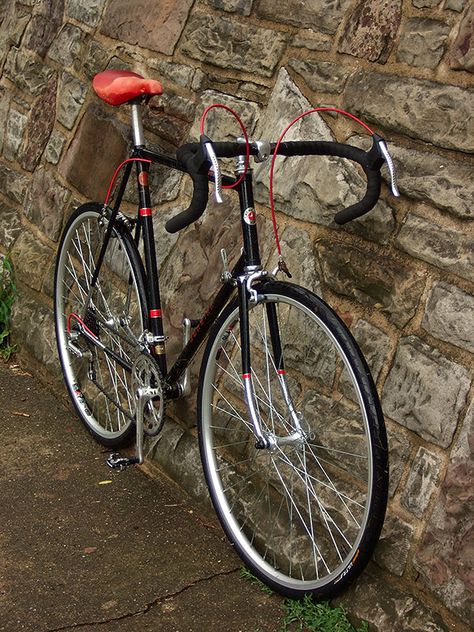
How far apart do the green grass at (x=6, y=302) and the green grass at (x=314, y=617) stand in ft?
7.44

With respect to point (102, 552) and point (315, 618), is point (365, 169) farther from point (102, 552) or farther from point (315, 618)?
point (102, 552)

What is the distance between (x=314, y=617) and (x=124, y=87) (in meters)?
1.85

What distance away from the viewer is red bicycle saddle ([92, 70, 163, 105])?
12.1 ft

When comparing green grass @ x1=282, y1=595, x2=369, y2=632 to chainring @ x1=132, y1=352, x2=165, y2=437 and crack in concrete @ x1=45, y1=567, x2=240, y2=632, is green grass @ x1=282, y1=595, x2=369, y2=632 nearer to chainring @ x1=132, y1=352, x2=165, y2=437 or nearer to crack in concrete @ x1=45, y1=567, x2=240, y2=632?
crack in concrete @ x1=45, y1=567, x2=240, y2=632

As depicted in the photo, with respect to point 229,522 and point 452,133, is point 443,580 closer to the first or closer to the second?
point 229,522

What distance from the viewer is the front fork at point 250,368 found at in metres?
3.06

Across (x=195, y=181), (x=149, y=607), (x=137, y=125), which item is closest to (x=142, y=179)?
(x=137, y=125)

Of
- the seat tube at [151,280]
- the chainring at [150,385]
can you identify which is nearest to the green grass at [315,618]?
the chainring at [150,385]

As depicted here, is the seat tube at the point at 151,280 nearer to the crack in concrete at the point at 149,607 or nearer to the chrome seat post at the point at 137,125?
the chrome seat post at the point at 137,125

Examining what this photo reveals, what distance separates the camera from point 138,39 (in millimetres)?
4309

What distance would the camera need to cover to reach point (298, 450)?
316cm

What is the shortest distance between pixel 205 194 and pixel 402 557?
115cm

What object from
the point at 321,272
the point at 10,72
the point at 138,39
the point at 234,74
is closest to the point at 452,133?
the point at 321,272

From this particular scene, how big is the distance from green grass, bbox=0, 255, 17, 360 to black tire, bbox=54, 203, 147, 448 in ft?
1.64
